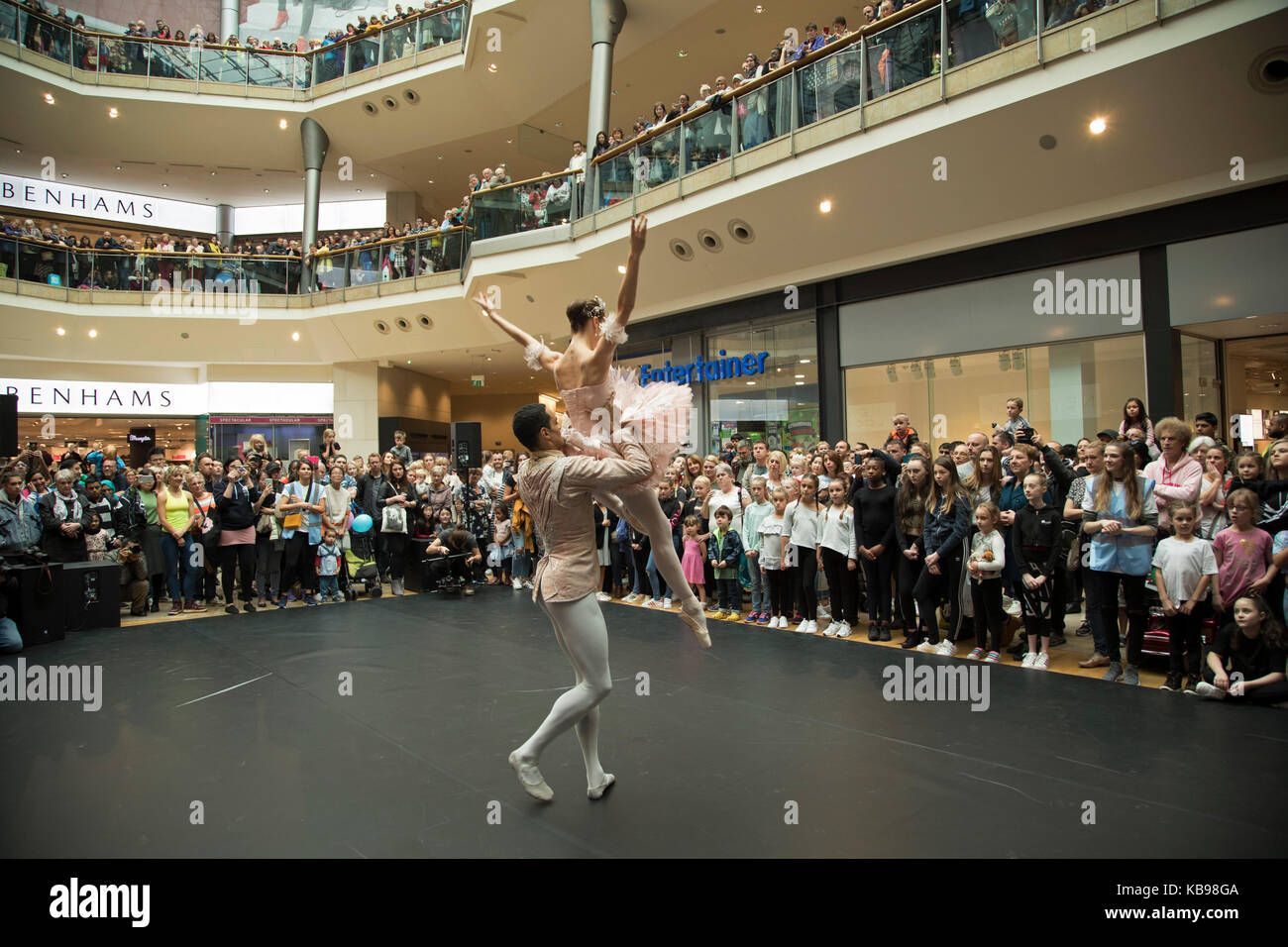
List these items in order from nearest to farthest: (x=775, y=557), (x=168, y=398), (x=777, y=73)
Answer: (x=775, y=557)
(x=777, y=73)
(x=168, y=398)

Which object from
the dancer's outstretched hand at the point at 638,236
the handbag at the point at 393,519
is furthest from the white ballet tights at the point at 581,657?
the handbag at the point at 393,519

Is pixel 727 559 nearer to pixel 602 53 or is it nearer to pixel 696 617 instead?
pixel 696 617

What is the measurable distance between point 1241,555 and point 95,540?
37.5 ft

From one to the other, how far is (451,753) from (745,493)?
5254 millimetres

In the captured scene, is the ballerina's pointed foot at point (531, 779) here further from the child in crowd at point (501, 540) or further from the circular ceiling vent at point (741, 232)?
the circular ceiling vent at point (741, 232)

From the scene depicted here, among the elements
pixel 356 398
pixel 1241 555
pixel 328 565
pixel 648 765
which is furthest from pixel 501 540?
pixel 356 398

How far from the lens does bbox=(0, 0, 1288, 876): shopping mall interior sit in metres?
4.23

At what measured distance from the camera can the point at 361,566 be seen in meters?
10.6

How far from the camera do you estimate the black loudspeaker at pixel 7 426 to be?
343 inches

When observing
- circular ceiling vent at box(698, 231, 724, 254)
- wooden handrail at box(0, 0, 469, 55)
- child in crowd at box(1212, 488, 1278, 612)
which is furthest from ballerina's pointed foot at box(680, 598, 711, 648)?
wooden handrail at box(0, 0, 469, 55)

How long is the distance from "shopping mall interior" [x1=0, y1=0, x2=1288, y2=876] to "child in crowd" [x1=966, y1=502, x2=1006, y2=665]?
0.07m
